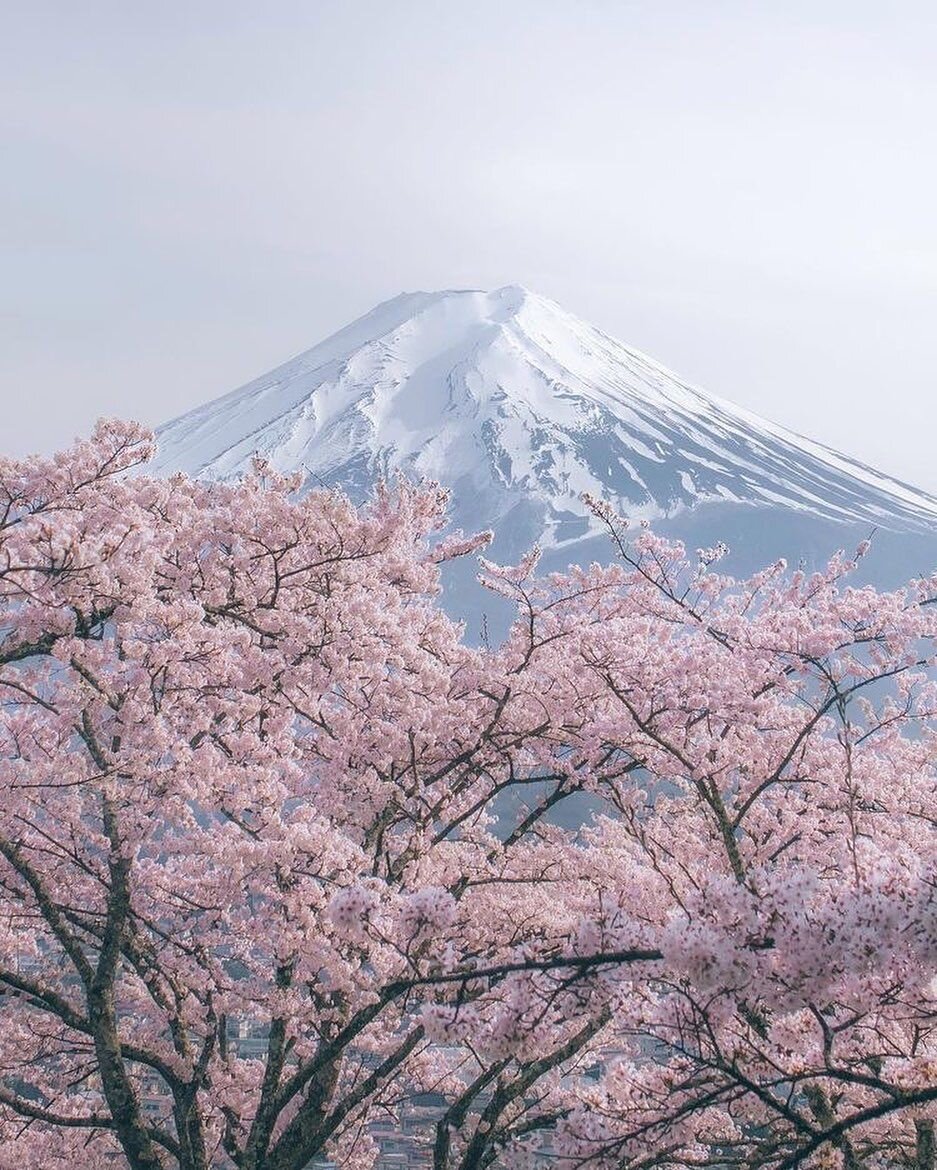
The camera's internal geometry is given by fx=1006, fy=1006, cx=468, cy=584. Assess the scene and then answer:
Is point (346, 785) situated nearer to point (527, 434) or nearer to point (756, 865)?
point (756, 865)

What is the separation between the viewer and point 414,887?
6.52 meters

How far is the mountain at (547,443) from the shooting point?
103m

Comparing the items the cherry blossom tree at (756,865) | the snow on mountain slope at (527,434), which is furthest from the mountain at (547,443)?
the cherry blossom tree at (756,865)

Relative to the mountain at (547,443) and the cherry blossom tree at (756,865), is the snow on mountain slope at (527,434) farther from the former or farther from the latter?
the cherry blossom tree at (756,865)

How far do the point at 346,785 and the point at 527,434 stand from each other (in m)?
109

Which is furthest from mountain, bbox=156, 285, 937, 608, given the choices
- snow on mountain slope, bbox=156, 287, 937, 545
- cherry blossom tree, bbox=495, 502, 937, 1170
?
cherry blossom tree, bbox=495, 502, 937, 1170

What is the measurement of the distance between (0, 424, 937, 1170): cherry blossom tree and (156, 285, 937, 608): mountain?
283ft

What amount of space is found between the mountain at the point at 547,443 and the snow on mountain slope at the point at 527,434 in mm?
228

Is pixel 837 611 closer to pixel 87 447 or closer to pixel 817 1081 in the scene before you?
pixel 817 1081

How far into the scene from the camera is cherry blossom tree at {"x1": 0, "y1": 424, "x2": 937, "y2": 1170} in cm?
561

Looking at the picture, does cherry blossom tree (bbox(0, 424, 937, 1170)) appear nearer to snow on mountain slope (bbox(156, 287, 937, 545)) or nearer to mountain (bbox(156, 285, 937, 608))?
mountain (bbox(156, 285, 937, 608))

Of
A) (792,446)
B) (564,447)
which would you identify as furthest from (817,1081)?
(792,446)

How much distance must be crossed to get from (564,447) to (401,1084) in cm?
10280

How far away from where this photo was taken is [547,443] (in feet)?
368
